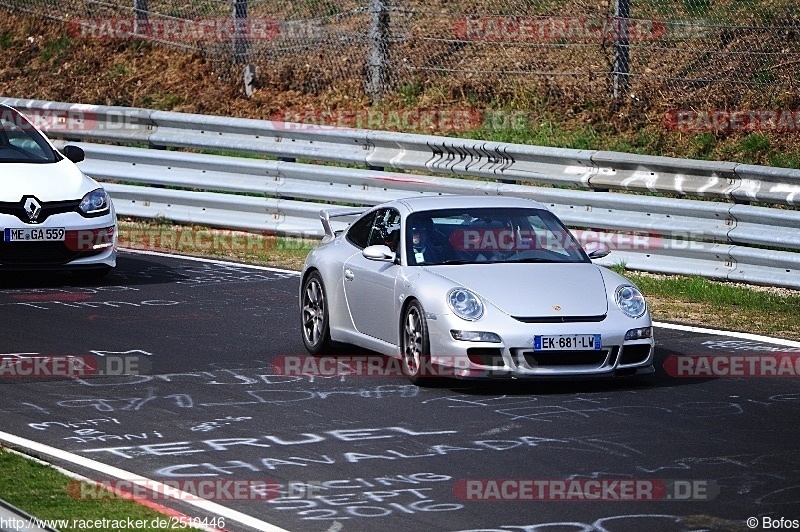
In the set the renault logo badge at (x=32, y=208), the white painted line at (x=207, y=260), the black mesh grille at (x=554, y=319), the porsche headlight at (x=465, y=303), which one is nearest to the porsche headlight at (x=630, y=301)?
the black mesh grille at (x=554, y=319)

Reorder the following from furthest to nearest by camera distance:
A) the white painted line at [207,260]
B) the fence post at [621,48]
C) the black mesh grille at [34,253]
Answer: the fence post at [621,48] → the white painted line at [207,260] → the black mesh grille at [34,253]

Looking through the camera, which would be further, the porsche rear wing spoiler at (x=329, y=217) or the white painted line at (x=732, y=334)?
the porsche rear wing spoiler at (x=329, y=217)

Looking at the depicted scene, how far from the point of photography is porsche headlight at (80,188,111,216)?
1514cm

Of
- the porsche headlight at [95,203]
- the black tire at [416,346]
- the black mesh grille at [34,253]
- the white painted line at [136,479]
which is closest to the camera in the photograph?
the white painted line at [136,479]

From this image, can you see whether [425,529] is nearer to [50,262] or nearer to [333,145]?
[50,262]

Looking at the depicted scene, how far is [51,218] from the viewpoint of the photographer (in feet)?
48.8

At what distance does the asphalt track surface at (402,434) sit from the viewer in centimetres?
730

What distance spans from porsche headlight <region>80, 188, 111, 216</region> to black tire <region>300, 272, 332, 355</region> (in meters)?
3.72

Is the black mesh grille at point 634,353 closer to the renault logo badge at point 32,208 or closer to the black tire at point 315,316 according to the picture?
the black tire at point 315,316

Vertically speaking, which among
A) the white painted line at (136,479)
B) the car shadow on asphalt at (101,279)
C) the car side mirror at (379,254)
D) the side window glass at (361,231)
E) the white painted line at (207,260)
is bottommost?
the white painted line at (136,479)

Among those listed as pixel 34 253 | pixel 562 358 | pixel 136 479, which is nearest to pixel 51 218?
pixel 34 253

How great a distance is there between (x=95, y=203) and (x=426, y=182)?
3848mm

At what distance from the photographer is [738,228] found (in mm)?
14812

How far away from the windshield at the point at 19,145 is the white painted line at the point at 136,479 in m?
7.08
